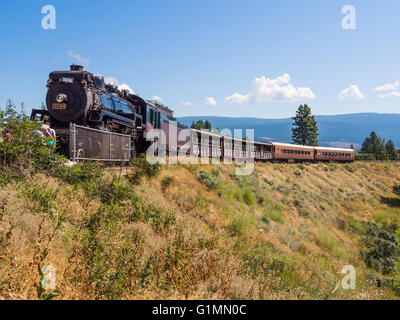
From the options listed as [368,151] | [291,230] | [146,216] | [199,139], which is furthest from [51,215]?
[368,151]

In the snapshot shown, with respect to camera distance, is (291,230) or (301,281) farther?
(291,230)

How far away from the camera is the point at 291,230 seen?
59.9 feet

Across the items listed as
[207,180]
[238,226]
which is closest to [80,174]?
[238,226]

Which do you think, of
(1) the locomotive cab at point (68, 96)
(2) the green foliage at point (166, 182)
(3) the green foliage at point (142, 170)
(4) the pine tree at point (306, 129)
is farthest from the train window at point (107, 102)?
(4) the pine tree at point (306, 129)

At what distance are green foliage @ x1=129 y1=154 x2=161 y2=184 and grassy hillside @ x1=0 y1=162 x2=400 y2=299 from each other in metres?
0.12

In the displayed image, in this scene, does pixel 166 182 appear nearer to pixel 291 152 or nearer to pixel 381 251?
pixel 381 251

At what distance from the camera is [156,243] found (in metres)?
6.50

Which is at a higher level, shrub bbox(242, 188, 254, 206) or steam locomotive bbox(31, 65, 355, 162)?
steam locomotive bbox(31, 65, 355, 162)

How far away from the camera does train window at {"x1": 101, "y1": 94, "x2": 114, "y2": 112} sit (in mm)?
14059

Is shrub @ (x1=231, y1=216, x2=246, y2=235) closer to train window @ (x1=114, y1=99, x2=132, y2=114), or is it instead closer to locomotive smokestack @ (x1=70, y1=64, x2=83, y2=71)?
train window @ (x1=114, y1=99, x2=132, y2=114)

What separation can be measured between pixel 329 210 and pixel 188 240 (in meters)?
27.8

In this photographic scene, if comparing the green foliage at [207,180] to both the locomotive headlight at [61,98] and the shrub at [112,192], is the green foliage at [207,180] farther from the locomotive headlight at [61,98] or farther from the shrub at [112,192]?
the locomotive headlight at [61,98]

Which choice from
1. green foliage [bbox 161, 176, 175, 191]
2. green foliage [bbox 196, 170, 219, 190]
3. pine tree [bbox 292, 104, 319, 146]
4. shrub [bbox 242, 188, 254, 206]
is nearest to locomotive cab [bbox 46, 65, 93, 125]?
green foliage [bbox 161, 176, 175, 191]
